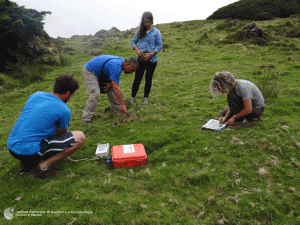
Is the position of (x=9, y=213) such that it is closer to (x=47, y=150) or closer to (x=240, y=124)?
(x=47, y=150)

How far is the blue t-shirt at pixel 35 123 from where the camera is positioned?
3426mm

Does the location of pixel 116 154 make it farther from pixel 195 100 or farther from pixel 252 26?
pixel 252 26

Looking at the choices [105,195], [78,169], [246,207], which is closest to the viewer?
[246,207]

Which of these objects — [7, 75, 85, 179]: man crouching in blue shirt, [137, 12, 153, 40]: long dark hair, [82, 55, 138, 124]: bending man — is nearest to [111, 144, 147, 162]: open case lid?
[7, 75, 85, 179]: man crouching in blue shirt

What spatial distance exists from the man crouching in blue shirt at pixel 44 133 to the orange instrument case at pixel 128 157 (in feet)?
3.19

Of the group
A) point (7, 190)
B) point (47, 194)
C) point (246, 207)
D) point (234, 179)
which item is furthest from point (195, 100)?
point (7, 190)

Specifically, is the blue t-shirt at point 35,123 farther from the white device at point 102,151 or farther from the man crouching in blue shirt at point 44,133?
the white device at point 102,151

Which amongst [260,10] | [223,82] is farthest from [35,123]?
[260,10]

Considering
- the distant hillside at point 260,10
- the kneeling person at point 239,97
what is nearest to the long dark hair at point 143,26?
the kneeling person at point 239,97

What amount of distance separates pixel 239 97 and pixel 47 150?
489cm

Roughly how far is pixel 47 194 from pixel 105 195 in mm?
1118

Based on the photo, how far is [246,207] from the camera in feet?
10.3

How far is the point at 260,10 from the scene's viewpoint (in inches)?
1139

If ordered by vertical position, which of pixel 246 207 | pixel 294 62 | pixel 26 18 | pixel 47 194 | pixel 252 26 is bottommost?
pixel 246 207
